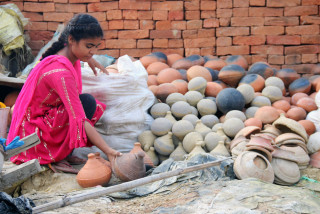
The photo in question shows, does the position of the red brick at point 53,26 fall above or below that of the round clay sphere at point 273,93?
above

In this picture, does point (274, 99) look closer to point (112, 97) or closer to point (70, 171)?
point (112, 97)

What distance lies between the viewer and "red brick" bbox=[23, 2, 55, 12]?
6.95 m

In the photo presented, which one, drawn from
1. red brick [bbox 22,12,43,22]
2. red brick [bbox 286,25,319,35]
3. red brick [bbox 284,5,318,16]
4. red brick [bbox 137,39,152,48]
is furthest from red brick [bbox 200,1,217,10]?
red brick [bbox 22,12,43,22]

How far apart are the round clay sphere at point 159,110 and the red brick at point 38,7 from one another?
340 centimetres

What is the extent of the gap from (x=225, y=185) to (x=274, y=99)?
7.60ft

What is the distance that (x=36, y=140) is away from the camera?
9.30 feet

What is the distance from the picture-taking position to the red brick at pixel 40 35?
23.0ft

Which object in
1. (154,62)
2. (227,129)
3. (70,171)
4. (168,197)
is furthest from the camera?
(154,62)

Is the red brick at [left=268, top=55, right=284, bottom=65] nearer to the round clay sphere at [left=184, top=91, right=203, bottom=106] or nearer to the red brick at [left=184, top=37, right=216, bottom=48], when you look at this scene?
the red brick at [left=184, top=37, right=216, bottom=48]

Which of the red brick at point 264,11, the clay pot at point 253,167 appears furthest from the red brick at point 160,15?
the clay pot at point 253,167

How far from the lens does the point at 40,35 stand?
23.0ft

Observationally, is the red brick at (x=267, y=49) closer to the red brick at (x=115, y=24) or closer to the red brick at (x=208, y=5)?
the red brick at (x=208, y=5)

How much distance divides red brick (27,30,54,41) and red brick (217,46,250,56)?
9.98ft

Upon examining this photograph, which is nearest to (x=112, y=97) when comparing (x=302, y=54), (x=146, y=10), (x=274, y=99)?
(x=274, y=99)
